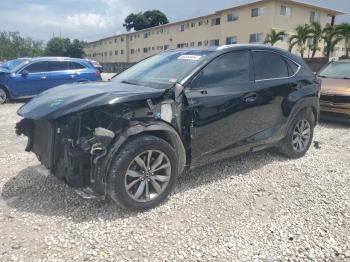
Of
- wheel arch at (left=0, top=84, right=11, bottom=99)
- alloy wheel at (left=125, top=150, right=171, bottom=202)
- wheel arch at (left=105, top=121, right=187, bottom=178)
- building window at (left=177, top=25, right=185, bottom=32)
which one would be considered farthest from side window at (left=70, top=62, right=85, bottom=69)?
building window at (left=177, top=25, right=185, bottom=32)

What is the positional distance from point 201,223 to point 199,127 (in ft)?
3.52

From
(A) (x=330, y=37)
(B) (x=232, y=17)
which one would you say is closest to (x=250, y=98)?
(A) (x=330, y=37)

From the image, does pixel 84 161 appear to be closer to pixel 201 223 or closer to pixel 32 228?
pixel 32 228

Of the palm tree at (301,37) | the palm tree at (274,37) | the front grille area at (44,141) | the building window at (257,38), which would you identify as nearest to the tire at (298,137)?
the front grille area at (44,141)

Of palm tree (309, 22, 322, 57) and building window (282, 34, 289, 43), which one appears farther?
building window (282, 34, 289, 43)

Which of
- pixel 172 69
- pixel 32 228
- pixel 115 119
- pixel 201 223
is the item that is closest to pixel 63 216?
pixel 32 228

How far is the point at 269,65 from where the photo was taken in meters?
4.75

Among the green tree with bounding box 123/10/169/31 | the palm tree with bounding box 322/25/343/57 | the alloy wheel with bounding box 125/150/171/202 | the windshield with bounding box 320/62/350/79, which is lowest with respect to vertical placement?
the alloy wheel with bounding box 125/150/171/202

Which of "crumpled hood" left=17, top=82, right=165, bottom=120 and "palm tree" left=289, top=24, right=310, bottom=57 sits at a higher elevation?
"palm tree" left=289, top=24, right=310, bottom=57

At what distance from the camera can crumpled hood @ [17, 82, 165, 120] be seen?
3.14 meters

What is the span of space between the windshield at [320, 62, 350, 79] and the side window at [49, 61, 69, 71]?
857 centimetres

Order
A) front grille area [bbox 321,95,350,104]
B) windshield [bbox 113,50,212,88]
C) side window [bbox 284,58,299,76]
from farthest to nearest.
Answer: front grille area [bbox 321,95,350,104], side window [bbox 284,58,299,76], windshield [bbox 113,50,212,88]

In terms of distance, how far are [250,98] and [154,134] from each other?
1.50 m

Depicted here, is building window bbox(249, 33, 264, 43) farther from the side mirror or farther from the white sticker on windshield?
the white sticker on windshield
